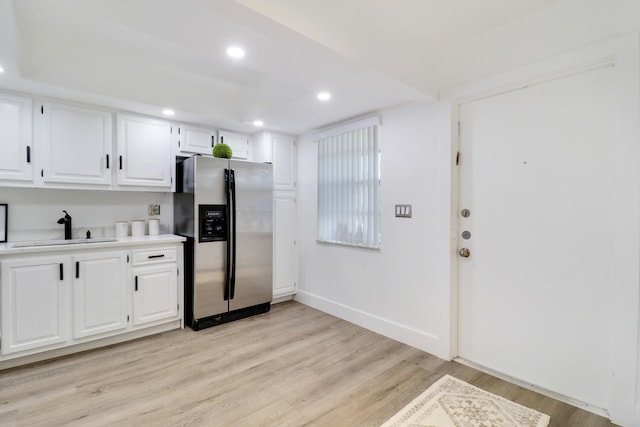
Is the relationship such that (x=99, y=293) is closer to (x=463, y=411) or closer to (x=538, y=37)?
(x=463, y=411)

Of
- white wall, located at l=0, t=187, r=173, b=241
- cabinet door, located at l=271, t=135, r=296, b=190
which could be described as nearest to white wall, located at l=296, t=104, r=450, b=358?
cabinet door, located at l=271, t=135, r=296, b=190

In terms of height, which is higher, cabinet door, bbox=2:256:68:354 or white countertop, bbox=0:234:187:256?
white countertop, bbox=0:234:187:256

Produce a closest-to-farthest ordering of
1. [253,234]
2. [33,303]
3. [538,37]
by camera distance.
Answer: [538,37] → [33,303] → [253,234]

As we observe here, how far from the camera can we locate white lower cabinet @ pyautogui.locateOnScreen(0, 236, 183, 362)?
2.34 meters

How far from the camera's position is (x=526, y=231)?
217 centimetres

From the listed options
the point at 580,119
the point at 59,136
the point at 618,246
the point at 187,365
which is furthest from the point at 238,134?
the point at 618,246

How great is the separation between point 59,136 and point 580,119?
404 cm

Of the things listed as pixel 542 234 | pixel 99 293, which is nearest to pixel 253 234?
pixel 99 293

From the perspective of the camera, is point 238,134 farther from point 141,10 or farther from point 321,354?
point 321,354

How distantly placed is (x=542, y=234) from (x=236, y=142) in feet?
10.8

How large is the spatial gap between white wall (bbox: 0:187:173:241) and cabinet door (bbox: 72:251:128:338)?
23.3 inches

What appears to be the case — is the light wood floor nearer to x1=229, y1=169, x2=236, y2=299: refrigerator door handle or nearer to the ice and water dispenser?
x1=229, y1=169, x2=236, y2=299: refrigerator door handle

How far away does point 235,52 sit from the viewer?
1958mm

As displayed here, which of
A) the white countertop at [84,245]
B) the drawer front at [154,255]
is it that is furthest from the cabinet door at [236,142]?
the drawer front at [154,255]
